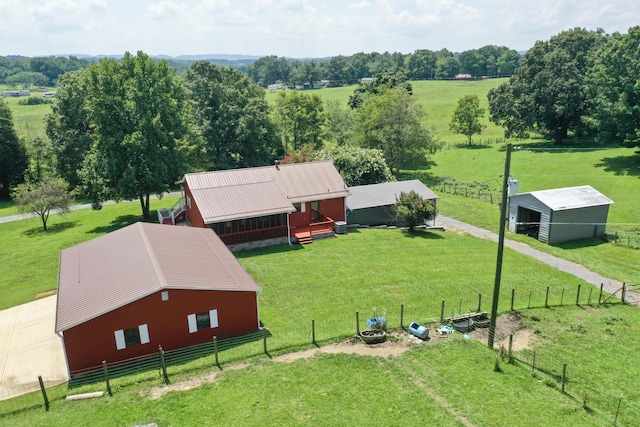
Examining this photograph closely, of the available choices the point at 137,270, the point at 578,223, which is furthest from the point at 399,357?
the point at 578,223

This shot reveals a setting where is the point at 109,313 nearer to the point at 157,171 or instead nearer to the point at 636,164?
the point at 157,171

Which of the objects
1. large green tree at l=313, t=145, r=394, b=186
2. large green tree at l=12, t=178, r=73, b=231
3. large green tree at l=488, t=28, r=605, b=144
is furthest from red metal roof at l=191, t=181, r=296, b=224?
large green tree at l=488, t=28, r=605, b=144

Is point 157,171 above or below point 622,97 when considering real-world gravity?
below

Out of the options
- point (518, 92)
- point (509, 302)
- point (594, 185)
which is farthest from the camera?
point (518, 92)

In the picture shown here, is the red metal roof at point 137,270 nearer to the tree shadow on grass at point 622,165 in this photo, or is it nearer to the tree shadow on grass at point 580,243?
the tree shadow on grass at point 580,243

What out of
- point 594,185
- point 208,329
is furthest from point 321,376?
point 594,185

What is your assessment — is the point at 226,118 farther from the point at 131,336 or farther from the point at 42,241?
the point at 131,336

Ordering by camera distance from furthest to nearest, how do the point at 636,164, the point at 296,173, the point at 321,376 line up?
the point at 636,164 < the point at 296,173 < the point at 321,376
